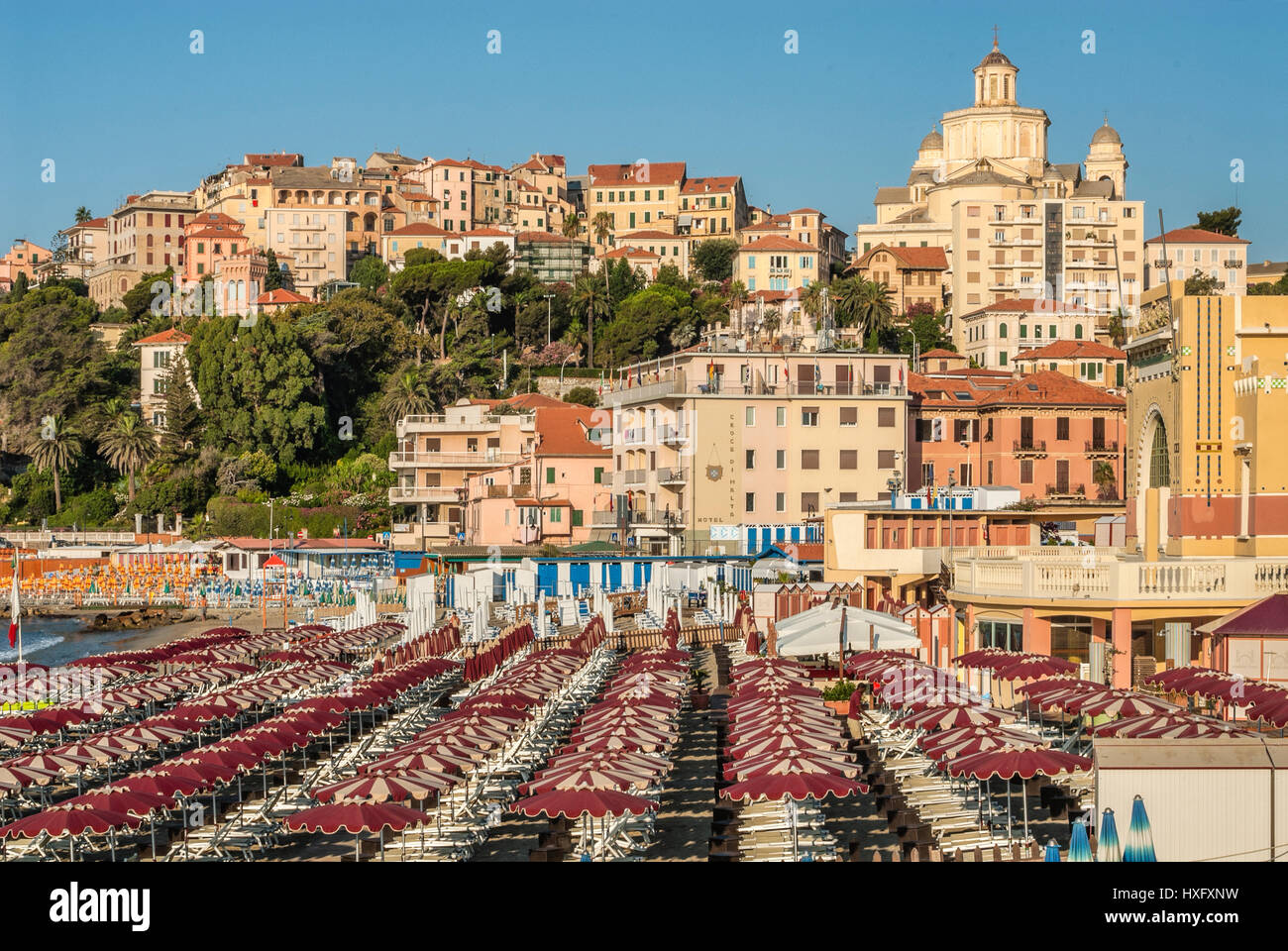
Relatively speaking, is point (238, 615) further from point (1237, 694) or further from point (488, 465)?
point (1237, 694)

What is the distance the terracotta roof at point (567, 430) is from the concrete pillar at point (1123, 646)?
5353cm

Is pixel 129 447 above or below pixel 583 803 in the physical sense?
above

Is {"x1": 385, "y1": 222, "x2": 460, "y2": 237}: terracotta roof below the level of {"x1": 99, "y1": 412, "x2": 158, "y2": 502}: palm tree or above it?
above

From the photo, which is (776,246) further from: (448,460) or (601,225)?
(448,460)

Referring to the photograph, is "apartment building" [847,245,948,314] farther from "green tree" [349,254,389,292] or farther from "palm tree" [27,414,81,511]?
"palm tree" [27,414,81,511]

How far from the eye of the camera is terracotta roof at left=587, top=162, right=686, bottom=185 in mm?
168625

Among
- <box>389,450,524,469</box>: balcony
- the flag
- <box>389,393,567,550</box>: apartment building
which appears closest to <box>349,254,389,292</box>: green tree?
<box>389,393,567,550</box>: apartment building

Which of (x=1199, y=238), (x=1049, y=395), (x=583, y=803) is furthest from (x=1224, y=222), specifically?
(x=583, y=803)

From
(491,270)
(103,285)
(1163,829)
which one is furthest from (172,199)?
(1163,829)

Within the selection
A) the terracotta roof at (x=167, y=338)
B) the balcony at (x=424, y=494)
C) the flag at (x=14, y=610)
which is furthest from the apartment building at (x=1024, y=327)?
the flag at (x=14, y=610)

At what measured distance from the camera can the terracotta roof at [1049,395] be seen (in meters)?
72.0

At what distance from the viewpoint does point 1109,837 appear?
13.3m

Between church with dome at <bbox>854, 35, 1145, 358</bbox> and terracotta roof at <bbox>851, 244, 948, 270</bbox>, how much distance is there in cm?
52

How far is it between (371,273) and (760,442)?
267 feet
